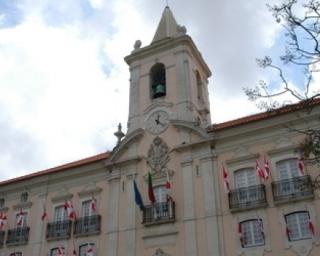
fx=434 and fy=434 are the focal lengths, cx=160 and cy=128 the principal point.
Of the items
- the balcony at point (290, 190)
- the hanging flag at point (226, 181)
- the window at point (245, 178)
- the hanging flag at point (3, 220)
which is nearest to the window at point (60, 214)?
the hanging flag at point (3, 220)

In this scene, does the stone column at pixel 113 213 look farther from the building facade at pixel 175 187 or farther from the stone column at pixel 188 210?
A: the stone column at pixel 188 210

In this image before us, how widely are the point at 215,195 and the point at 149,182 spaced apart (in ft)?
12.0

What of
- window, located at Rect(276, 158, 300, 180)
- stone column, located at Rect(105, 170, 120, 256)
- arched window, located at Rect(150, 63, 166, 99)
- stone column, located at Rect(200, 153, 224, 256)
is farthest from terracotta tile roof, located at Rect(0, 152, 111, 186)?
window, located at Rect(276, 158, 300, 180)

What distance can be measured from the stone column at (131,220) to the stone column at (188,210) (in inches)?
120

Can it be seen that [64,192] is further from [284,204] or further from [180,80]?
[284,204]

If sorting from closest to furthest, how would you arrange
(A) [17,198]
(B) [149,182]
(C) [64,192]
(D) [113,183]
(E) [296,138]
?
(E) [296,138] < (B) [149,182] < (D) [113,183] < (C) [64,192] < (A) [17,198]

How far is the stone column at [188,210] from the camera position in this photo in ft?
70.7

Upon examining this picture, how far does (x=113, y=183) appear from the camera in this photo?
1009 inches

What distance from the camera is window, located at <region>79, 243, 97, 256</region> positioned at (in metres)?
24.2

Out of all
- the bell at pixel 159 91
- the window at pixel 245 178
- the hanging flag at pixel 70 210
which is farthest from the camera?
the bell at pixel 159 91

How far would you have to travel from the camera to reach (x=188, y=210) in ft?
73.6

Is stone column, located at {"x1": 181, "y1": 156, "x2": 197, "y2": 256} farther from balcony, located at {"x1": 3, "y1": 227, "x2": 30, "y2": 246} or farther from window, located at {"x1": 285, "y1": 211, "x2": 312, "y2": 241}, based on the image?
balcony, located at {"x1": 3, "y1": 227, "x2": 30, "y2": 246}

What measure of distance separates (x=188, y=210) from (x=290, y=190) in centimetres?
526

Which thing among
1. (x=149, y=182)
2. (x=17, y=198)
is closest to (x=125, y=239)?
(x=149, y=182)
